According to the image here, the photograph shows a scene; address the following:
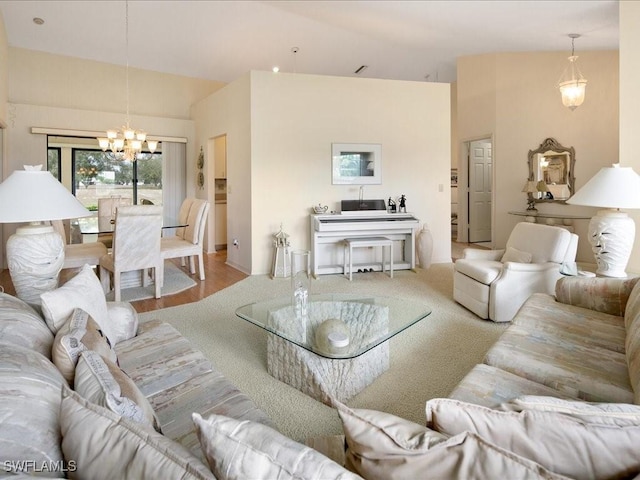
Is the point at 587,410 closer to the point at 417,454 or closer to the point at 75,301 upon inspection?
the point at 417,454

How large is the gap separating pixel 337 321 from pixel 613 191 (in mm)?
2167

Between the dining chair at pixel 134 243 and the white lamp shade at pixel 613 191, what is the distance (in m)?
3.82

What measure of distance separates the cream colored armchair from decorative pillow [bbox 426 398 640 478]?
2847 mm

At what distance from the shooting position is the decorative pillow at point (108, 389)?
3.22 feet

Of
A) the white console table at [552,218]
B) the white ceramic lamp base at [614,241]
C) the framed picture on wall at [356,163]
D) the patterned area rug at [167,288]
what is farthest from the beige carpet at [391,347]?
the white console table at [552,218]

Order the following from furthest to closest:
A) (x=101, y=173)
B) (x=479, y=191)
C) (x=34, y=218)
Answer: (x=479, y=191) → (x=101, y=173) → (x=34, y=218)

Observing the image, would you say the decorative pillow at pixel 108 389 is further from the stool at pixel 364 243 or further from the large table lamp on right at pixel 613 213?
the stool at pixel 364 243

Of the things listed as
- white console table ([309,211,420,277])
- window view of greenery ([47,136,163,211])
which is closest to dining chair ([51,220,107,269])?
white console table ([309,211,420,277])

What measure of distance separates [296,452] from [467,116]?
7994 mm

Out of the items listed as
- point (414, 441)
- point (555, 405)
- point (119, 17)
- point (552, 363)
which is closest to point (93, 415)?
point (414, 441)

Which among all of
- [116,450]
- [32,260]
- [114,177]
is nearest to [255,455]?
[116,450]

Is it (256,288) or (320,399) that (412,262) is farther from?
(320,399)

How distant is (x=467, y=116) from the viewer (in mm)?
7684

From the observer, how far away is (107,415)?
839 millimetres
